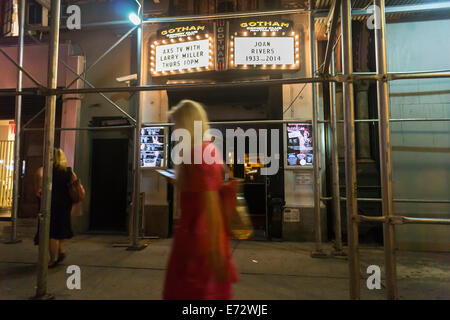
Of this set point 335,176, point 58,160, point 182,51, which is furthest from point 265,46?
point 58,160

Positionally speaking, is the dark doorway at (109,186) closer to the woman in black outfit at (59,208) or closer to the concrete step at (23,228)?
the concrete step at (23,228)

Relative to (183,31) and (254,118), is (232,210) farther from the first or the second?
(254,118)

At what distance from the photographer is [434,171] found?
5836 millimetres

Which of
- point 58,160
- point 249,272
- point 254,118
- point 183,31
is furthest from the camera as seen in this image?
point 254,118

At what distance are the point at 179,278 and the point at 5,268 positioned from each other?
417 centimetres

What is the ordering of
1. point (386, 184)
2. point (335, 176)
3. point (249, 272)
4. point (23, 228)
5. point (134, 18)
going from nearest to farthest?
1. point (386, 184)
2. point (249, 272)
3. point (335, 176)
4. point (134, 18)
5. point (23, 228)

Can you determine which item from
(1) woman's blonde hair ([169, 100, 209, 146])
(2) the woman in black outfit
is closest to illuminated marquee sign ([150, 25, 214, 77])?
(2) the woman in black outfit

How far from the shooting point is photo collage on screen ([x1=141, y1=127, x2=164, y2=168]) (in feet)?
22.8

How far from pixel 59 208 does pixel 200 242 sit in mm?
3765

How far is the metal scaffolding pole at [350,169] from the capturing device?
2.87m

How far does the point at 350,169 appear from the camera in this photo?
9.63 feet

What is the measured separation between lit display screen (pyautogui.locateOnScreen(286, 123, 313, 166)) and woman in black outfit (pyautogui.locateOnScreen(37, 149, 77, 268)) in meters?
4.47

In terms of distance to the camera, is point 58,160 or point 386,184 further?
point 58,160
